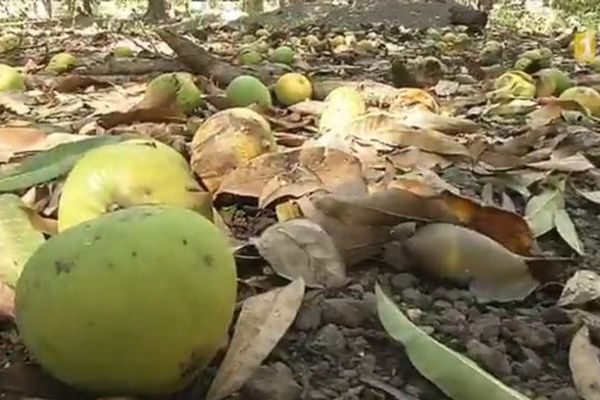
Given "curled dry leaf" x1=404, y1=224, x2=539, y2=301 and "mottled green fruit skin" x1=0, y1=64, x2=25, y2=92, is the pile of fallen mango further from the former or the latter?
"mottled green fruit skin" x1=0, y1=64, x2=25, y2=92

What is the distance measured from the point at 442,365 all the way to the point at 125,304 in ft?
1.29

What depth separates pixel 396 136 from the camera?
2.17 m

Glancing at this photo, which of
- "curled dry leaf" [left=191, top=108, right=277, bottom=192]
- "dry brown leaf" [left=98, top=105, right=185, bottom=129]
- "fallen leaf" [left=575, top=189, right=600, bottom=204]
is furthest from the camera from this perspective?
"dry brown leaf" [left=98, top=105, right=185, bottom=129]

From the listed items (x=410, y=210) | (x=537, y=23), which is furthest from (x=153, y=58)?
(x=537, y=23)

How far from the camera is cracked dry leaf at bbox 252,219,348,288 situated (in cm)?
142

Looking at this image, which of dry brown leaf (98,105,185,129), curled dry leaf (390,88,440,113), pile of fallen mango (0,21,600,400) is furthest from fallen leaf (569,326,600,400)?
curled dry leaf (390,88,440,113)

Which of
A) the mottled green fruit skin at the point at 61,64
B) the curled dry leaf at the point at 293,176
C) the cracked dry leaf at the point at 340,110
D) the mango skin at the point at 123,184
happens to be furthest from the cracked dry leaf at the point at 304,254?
the mottled green fruit skin at the point at 61,64

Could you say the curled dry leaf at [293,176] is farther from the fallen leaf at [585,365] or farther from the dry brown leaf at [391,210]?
the fallen leaf at [585,365]

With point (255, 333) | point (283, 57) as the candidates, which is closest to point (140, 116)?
point (255, 333)

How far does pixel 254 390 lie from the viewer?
43.1 inches

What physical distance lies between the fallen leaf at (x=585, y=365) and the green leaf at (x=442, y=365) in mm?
112

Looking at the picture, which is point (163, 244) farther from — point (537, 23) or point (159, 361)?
point (537, 23)

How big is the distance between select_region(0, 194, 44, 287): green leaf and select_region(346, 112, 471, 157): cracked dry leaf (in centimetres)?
91

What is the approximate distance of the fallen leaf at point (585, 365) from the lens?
3.74ft
